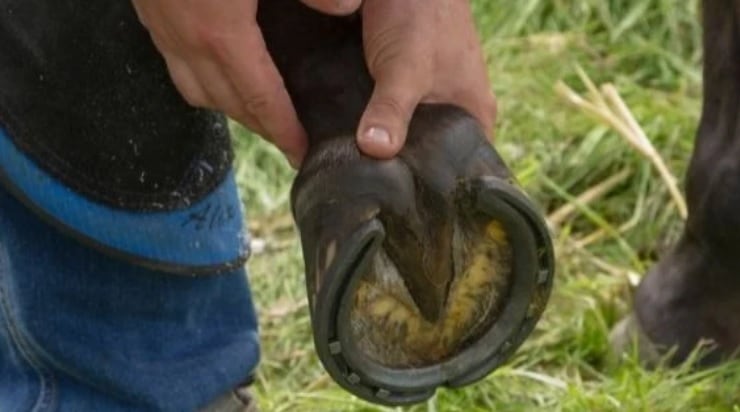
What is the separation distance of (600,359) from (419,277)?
0.81 meters

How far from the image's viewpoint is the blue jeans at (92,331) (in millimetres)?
1516

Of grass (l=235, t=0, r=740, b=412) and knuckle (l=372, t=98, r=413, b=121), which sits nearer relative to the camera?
knuckle (l=372, t=98, r=413, b=121)

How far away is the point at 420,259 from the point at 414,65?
0.13 m

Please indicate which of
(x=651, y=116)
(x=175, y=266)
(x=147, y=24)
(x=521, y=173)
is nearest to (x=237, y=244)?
(x=175, y=266)

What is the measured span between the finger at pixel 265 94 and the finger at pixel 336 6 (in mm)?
42

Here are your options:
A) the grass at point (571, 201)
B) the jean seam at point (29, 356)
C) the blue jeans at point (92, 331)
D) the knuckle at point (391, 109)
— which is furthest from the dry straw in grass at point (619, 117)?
the knuckle at point (391, 109)

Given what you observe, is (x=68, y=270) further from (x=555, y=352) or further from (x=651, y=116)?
(x=651, y=116)

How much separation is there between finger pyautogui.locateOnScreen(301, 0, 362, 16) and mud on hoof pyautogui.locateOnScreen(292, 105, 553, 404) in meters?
0.08

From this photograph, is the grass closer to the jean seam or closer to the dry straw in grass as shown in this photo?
the dry straw in grass

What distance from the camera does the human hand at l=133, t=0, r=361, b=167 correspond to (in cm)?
124

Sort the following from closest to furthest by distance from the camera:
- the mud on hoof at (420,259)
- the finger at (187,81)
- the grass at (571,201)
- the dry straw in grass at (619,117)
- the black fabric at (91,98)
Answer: the mud on hoof at (420,259) → the finger at (187,81) → the black fabric at (91,98) → the grass at (571,201) → the dry straw in grass at (619,117)

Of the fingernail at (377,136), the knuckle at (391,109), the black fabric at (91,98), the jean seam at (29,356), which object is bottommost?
the jean seam at (29,356)

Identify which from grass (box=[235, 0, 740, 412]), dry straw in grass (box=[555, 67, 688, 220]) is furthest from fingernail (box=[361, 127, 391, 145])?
dry straw in grass (box=[555, 67, 688, 220])

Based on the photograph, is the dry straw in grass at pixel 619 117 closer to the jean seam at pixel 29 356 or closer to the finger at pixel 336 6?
the jean seam at pixel 29 356
